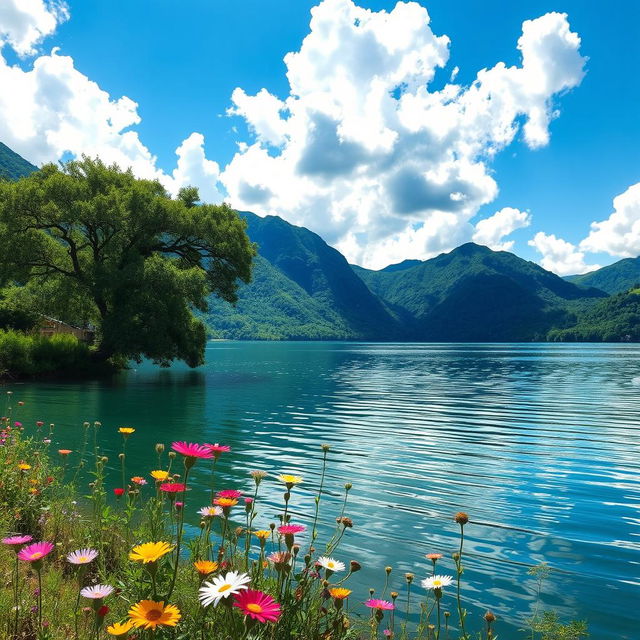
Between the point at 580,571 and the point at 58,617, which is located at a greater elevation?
the point at 58,617

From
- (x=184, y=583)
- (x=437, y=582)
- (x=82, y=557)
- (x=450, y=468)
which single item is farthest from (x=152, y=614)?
(x=450, y=468)

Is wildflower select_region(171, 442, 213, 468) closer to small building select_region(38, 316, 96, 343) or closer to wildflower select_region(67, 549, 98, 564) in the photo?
wildflower select_region(67, 549, 98, 564)

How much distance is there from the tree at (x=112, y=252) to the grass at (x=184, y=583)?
92.0 ft

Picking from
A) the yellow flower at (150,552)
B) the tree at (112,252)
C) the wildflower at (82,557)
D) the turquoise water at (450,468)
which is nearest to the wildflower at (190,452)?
the yellow flower at (150,552)

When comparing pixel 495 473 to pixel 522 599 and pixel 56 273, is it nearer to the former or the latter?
pixel 522 599

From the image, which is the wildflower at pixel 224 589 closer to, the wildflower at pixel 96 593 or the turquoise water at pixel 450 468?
the wildflower at pixel 96 593

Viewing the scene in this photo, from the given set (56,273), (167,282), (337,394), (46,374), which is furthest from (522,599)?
(56,273)

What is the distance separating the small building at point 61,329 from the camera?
40.8 metres

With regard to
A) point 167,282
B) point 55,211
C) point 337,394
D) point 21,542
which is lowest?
point 337,394

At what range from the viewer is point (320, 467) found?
13555 millimetres

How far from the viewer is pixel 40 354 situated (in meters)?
34.9

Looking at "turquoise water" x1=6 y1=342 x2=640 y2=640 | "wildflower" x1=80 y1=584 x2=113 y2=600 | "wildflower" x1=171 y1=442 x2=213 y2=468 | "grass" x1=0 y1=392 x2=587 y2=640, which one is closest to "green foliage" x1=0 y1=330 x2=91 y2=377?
"turquoise water" x1=6 y1=342 x2=640 y2=640

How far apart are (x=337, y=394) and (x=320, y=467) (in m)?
19.2

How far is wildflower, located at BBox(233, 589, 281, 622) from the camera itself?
219 centimetres
